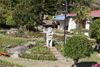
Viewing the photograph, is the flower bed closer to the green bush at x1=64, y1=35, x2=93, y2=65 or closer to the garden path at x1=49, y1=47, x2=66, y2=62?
the garden path at x1=49, y1=47, x2=66, y2=62

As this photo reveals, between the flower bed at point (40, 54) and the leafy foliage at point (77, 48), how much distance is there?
14.8ft

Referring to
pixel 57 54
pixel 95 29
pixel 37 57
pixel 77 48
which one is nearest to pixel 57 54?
pixel 57 54

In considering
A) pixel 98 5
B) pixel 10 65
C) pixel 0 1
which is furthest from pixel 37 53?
pixel 98 5

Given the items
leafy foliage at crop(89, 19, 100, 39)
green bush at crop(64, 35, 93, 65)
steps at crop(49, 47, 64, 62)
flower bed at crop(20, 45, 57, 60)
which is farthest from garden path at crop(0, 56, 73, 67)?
leafy foliage at crop(89, 19, 100, 39)

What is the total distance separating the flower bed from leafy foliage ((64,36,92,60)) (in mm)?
4496

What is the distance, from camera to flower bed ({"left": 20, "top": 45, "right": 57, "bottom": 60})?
16.2m

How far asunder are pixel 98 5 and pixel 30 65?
3746 cm

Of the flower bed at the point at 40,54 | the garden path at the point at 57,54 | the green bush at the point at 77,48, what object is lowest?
the garden path at the point at 57,54

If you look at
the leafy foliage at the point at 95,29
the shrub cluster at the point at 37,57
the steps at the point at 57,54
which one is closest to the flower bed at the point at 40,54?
the shrub cluster at the point at 37,57

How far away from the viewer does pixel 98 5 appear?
4681cm

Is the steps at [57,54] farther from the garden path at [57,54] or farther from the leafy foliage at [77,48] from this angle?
the leafy foliage at [77,48]

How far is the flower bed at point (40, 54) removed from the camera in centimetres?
1622

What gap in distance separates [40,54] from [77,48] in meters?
6.25

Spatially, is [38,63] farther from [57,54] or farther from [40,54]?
[57,54]
